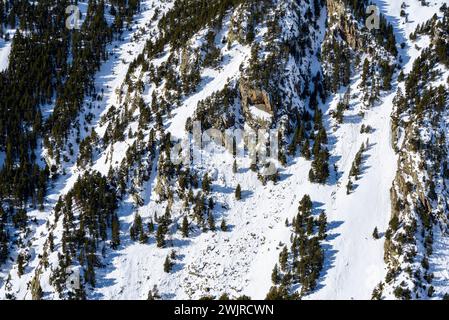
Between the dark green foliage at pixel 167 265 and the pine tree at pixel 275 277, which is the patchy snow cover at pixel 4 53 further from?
the pine tree at pixel 275 277

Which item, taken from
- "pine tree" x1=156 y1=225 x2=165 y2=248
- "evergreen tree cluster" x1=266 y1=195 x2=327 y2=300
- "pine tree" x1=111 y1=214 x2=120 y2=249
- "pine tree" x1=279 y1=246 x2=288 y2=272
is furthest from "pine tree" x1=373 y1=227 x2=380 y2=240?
"pine tree" x1=111 y1=214 x2=120 y2=249

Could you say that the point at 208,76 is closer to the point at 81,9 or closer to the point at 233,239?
the point at 233,239

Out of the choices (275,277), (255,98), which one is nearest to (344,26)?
(255,98)

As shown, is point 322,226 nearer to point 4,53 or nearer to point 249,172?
point 249,172

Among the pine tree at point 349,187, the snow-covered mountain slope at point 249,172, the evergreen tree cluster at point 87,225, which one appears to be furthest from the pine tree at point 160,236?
the pine tree at point 349,187

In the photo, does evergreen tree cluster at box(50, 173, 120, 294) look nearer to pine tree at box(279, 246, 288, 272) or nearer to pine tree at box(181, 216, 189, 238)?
pine tree at box(181, 216, 189, 238)

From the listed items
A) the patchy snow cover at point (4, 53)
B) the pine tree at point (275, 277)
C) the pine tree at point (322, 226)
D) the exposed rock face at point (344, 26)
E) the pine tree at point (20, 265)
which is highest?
the exposed rock face at point (344, 26)
